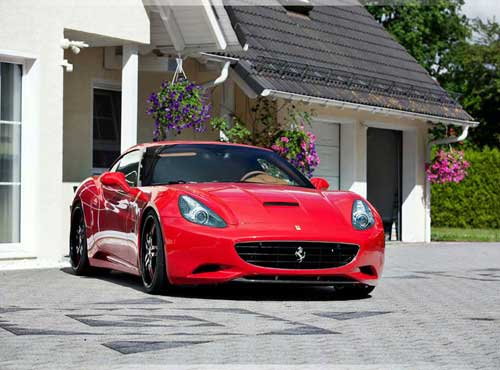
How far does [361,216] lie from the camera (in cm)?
970

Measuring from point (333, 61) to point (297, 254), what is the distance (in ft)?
41.8

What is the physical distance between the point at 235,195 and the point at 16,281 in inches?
103

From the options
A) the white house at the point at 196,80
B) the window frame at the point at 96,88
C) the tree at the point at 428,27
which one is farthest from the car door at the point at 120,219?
the tree at the point at 428,27

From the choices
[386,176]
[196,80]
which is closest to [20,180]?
[196,80]

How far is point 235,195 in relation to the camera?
31.1ft

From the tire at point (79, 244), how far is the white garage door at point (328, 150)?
949cm

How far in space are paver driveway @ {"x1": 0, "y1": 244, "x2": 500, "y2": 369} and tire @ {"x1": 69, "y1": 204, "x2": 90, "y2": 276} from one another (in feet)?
0.98

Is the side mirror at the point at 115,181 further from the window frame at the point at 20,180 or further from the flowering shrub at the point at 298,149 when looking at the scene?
the flowering shrub at the point at 298,149

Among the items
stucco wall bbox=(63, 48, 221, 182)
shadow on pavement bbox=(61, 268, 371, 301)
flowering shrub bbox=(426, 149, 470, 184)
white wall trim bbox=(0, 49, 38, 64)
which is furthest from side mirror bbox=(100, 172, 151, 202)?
flowering shrub bbox=(426, 149, 470, 184)

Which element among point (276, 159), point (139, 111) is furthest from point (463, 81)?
point (276, 159)

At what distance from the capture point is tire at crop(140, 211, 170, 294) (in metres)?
9.30

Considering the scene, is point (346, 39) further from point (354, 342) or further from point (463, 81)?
point (463, 81)

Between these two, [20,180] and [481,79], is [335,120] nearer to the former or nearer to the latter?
[20,180]

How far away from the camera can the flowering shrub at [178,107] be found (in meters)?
15.9
